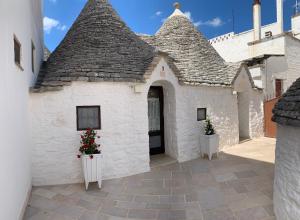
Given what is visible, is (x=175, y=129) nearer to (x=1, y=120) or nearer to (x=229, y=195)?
(x=229, y=195)

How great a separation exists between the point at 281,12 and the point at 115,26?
13962 mm

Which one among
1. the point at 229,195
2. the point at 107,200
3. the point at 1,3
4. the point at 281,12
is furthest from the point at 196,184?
the point at 281,12

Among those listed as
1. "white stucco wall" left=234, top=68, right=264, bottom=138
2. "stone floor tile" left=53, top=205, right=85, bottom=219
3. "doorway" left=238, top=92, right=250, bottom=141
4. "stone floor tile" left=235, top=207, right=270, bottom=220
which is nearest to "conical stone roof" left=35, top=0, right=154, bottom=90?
"stone floor tile" left=53, top=205, right=85, bottom=219

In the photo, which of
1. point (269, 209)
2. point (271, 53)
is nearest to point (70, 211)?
point (269, 209)

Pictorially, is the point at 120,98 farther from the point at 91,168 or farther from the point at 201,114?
the point at 201,114

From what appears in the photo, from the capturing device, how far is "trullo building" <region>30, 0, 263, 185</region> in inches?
293

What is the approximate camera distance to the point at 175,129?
377 inches

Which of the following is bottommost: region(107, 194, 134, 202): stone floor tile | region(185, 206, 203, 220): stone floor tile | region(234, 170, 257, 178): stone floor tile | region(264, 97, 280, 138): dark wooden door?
region(185, 206, 203, 220): stone floor tile

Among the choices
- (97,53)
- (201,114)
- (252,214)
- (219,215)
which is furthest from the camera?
(201,114)

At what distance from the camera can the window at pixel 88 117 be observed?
7.67 meters

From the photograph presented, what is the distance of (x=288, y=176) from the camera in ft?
14.7

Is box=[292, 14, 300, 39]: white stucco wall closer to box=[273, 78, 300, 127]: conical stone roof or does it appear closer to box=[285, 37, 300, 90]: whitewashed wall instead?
box=[285, 37, 300, 90]: whitewashed wall

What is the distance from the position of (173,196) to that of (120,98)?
3.31 meters

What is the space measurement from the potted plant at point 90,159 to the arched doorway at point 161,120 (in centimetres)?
Result: 348
